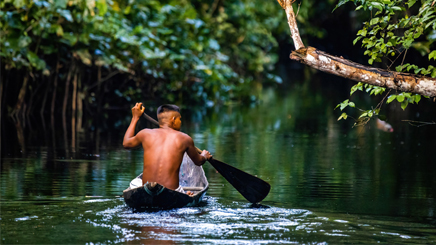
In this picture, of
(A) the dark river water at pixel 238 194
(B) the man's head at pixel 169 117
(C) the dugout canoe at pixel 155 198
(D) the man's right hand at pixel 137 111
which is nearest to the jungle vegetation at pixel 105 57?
(A) the dark river water at pixel 238 194

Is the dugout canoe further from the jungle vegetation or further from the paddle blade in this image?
the jungle vegetation

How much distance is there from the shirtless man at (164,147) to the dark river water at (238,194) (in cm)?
36

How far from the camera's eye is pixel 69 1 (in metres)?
14.6

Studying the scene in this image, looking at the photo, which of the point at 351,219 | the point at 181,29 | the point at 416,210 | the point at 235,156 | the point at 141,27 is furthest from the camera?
the point at 181,29

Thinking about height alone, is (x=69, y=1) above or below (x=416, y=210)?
above

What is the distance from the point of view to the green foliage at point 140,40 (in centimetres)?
1459

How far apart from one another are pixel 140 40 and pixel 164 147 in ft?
39.1

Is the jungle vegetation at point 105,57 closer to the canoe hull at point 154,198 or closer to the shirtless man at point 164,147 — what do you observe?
the shirtless man at point 164,147

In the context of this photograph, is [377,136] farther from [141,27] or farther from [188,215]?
[188,215]

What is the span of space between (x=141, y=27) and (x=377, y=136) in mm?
7065

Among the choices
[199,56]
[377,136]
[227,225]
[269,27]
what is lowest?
[227,225]

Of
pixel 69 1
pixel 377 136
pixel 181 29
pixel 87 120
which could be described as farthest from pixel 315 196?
pixel 181 29

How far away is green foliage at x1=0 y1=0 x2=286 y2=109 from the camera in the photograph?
14.6 m

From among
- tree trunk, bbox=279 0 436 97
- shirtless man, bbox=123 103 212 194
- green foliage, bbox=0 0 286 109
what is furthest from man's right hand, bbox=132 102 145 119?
green foliage, bbox=0 0 286 109
